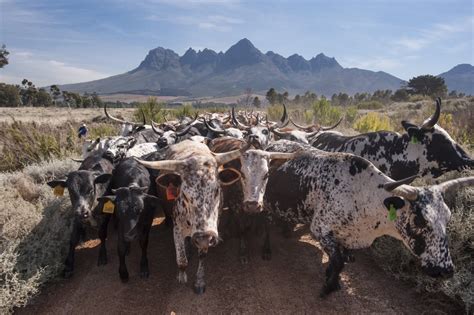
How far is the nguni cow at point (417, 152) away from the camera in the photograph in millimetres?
6273

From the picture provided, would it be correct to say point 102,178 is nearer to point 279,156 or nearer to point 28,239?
point 28,239

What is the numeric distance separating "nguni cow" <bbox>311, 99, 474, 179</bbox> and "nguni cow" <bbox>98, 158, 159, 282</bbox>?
13.4ft

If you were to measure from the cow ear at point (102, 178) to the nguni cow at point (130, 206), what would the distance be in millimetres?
176

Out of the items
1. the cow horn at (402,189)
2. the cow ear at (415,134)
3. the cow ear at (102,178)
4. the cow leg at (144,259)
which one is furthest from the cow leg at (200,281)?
the cow ear at (415,134)

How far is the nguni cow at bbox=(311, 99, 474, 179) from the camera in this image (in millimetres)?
6273

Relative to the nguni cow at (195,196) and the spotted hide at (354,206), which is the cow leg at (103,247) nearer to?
the nguni cow at (195,196)

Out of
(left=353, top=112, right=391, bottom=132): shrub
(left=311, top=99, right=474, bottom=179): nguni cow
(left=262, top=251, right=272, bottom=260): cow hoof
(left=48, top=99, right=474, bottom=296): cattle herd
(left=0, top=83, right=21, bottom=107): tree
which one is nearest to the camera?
(left=48, top=99, right=474, bottom=296): cattle herd

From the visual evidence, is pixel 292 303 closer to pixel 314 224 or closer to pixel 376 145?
pixel 314 224

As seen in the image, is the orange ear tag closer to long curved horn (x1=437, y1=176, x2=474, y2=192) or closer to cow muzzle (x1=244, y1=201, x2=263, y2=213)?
cow muzzle (x1=244, y1=201, x2=263, y2=213)

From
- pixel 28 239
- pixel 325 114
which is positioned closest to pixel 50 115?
pixel 325 114

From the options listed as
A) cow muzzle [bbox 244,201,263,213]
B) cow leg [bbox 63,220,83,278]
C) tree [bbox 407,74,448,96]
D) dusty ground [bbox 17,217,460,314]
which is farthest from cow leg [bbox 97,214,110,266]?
tree [bbox 407,74,448,96]

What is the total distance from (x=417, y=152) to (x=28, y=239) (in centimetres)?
686

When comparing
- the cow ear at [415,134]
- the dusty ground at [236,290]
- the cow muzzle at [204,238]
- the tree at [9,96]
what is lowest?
the dusty ground at [236,290]

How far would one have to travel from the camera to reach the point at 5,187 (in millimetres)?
7266
